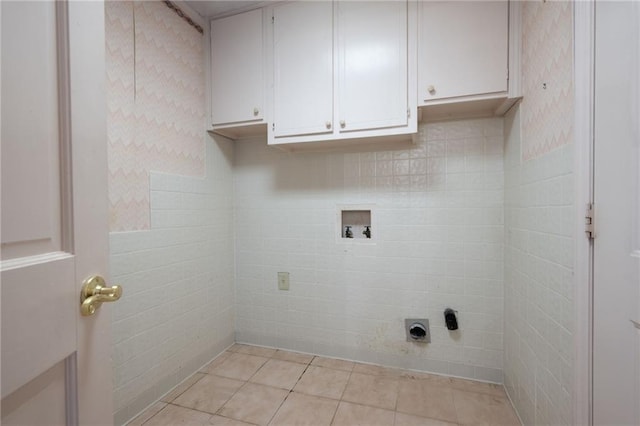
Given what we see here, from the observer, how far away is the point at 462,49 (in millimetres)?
1405

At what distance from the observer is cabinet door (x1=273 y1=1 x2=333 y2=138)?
161 centimetres

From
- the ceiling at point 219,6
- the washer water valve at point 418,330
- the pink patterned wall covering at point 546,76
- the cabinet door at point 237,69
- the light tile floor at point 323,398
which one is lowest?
the light tile floor at point 323,398

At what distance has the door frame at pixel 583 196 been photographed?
33.1 inches

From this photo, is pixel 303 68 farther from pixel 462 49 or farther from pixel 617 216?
pixel 617 216

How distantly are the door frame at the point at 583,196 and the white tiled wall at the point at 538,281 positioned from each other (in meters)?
0.04

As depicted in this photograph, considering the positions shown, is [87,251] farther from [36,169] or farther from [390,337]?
[390,337]

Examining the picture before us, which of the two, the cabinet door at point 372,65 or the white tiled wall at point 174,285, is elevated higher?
the cabinet door at point 372,65

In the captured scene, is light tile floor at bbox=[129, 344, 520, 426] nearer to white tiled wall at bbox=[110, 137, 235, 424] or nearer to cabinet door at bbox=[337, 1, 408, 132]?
white tiled wall at bbox=[110, 137, 235, 424]

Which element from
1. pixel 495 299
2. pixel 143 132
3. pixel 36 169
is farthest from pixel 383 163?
pixel 36 169

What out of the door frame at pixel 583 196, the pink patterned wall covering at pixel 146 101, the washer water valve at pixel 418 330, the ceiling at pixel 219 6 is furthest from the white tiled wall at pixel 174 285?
the door frame at pixel 583 196

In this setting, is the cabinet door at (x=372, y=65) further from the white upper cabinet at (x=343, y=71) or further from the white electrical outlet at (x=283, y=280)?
the white electrical outlet at (x=283, y=280)

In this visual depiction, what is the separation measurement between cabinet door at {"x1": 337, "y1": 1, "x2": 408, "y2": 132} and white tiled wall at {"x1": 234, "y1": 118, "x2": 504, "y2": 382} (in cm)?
34

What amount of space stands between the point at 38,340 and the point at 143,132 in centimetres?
127

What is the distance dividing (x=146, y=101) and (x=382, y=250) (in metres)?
1.66
